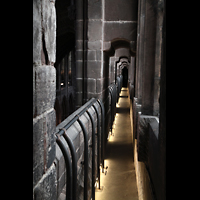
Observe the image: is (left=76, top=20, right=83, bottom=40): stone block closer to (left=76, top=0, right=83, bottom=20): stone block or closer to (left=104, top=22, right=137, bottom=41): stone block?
(left=76, top=0, right=83, bottom=20): stone block

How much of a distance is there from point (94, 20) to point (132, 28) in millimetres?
951

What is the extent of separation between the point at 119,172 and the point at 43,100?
445 centimetres

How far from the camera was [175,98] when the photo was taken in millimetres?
1530

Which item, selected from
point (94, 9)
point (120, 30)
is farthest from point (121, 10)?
point (94, 9)

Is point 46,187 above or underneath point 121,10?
underneath

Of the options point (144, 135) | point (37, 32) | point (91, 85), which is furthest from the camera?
point (91, 85)

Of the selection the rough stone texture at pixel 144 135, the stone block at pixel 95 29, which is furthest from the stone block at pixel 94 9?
the rough stone texture at pixel 144 135

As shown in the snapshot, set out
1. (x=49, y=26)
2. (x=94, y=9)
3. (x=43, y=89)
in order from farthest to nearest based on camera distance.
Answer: (x=94, y=9) → (x=49, y=26) → (x=43, y=89)

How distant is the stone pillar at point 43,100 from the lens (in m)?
1.39

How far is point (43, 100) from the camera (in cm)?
152

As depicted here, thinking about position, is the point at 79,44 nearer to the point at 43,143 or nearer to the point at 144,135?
the point at 144,135

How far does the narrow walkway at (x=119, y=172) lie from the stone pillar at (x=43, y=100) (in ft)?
10.0
